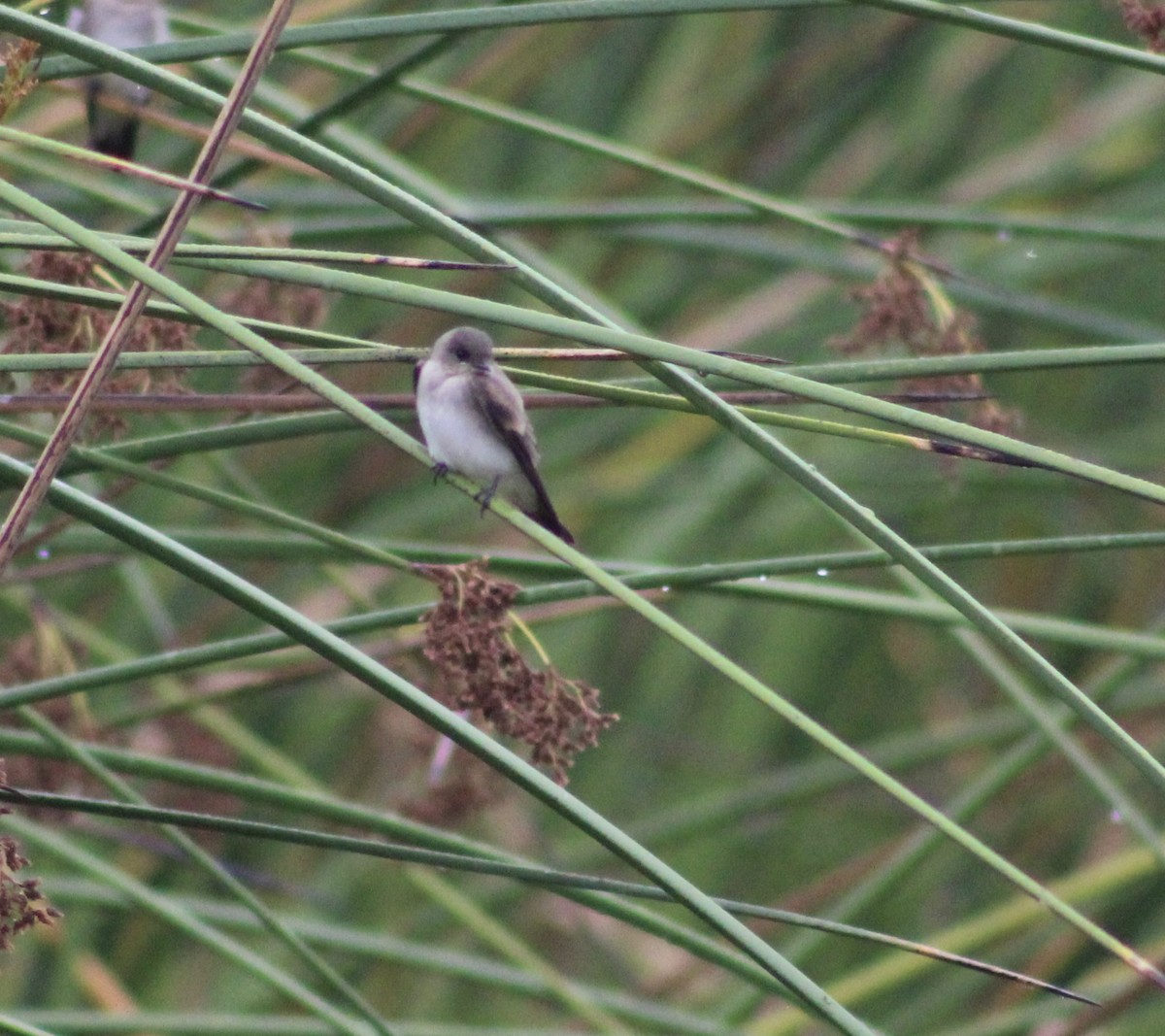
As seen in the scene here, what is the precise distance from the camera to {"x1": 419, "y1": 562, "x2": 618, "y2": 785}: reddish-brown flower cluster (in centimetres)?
174

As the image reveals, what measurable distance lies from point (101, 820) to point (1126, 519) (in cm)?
242

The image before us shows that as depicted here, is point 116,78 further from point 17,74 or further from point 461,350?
point 17,74

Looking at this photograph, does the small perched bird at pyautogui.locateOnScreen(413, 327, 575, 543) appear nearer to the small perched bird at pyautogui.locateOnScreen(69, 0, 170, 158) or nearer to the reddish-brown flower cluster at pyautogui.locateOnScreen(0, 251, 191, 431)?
the reddish-brown flower cluster at pyautogui.locateOnScreen(0, 251, 191, 431)

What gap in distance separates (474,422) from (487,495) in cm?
63

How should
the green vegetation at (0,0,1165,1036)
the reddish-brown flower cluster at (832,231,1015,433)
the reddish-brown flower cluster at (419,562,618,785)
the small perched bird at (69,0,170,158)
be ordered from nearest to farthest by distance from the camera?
the reddish-brown flower cluster at (419,562,618,785) < the reddish-brown flower cluster at (832,231,1015,433) < the green vegetation at (0,0,1165,1036) < the small perched bird at (69,0,170,158)

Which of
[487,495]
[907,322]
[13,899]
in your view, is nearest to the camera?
[13,899]

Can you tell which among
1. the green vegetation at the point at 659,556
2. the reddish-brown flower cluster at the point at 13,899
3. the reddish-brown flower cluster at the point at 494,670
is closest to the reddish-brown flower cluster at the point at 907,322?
the green vegetation at the point at 659,556

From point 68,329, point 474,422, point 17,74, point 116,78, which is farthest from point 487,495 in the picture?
point 116,78

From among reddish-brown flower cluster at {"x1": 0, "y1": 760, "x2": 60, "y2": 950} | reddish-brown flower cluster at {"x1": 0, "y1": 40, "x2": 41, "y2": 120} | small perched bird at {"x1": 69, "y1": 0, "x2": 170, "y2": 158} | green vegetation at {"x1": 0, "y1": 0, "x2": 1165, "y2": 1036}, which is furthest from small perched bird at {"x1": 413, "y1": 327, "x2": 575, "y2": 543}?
reddish-brown flower cluster at {"x1": 0, "y1": 760, "x2": 60, "y2": 950}

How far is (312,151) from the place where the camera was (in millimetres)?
1445

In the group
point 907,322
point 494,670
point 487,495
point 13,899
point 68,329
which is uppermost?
point 907,322

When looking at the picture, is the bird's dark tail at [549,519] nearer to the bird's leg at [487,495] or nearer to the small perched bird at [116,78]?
the bird's leg at [487,495]

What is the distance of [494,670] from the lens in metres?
1.75

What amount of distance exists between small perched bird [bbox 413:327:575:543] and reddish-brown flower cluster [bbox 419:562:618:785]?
85cm
